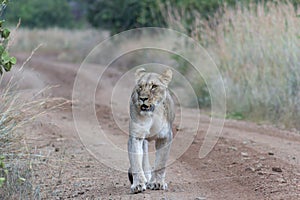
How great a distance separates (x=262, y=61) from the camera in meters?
13.7

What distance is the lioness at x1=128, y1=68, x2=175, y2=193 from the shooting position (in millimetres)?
6676

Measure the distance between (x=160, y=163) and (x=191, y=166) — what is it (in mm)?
1896

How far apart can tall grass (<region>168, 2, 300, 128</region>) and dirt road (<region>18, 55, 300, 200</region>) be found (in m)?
0.81

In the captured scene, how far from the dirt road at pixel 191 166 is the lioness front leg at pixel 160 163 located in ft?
0.43

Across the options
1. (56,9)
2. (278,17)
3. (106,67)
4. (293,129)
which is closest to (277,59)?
(278,17)

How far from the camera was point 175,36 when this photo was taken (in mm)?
18484

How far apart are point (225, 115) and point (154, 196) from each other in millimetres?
6672

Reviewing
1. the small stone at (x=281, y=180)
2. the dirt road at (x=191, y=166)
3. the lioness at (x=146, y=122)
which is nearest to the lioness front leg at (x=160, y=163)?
the lioness at (x=146, y=122)

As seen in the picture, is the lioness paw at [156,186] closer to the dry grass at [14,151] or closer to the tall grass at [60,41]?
the dry grass at [14,151]

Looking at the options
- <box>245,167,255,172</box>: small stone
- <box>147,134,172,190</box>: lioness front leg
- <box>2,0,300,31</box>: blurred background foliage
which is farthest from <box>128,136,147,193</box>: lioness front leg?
<box>2,0,300,31</box>: blurred background foliage

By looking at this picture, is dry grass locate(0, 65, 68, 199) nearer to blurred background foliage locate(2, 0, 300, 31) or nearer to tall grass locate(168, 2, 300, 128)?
blurred background foliage locate(2, 0, 300, 31)

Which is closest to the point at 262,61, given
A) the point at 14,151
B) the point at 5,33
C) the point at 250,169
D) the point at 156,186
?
the point at 250,169

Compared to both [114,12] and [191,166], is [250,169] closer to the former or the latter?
[191,166]

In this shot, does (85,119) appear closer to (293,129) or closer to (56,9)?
(293,129)
